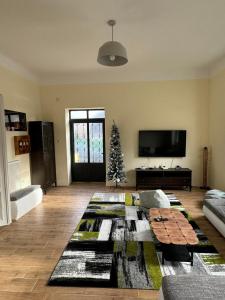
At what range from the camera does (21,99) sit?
5.18 metres

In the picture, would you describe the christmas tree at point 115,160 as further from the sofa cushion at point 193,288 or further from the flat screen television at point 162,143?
the sofa cushion at point 193,288

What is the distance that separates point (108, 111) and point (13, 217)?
363 cm

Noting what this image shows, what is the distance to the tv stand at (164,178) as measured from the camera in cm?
557

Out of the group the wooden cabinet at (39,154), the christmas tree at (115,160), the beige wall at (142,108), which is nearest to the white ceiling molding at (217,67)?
the beige wall at (142,108)

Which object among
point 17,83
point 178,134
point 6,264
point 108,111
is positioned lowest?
point 6,264

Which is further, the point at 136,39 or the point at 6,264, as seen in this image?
the point at 136,39

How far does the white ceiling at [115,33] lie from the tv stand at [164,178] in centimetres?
271

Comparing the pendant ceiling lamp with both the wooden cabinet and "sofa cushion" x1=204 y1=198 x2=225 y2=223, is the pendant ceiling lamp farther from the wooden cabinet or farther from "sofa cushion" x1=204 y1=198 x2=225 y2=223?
the wooden cabinet

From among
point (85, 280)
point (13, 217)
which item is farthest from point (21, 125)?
point (85, 280)

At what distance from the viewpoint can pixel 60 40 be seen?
12.1ft

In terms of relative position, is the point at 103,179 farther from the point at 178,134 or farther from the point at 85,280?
the point at 85,280

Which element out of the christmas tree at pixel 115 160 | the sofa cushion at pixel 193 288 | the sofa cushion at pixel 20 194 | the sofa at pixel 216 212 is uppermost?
the christmas tree at pixel 115 160

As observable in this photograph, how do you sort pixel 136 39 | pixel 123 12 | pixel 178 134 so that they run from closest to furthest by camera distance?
pixel 123 12 < pixel 136 39 < pixel 178 134

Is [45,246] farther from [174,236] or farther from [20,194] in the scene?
[174,236]
